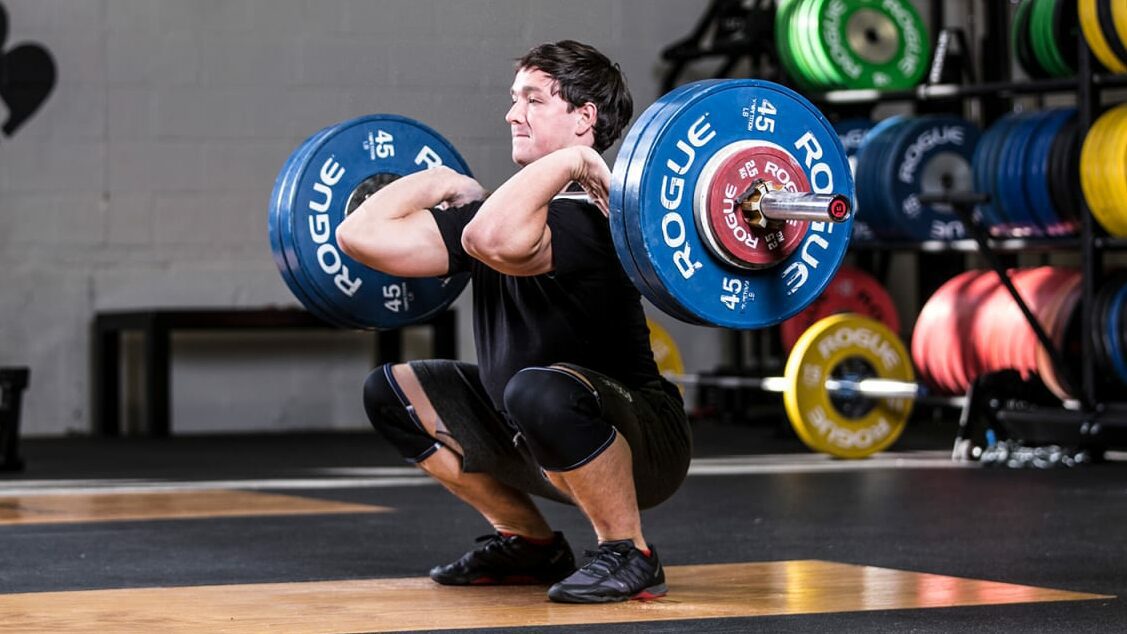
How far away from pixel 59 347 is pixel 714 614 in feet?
16.3

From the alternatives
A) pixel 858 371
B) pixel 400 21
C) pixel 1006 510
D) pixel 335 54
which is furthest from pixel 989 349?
pixel 400 21

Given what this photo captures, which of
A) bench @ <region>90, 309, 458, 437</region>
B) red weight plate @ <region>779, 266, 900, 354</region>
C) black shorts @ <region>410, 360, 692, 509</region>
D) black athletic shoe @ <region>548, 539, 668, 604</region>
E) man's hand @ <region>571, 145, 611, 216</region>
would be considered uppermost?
man's hand @ <region>571, 145, 611, 216</region>

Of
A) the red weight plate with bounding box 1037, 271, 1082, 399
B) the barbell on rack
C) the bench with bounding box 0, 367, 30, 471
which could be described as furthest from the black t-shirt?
the red weight plate with bounding box 1037, 271, 1082, 399

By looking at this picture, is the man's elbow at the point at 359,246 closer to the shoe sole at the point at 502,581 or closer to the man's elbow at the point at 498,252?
the man's elbow at the point at 498,252

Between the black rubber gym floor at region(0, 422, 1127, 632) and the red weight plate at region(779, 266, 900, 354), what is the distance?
1.05 meters

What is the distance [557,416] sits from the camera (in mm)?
2139

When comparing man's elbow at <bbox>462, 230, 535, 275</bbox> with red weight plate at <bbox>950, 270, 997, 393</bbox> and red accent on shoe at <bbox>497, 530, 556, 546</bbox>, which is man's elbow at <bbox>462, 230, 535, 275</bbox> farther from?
red weight plate at <bbox>950, 270, 997, 393</bbox>

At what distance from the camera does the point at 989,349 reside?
548 centimetres

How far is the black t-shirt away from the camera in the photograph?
219 cm

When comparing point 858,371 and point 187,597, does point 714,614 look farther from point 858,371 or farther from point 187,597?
point 858,371

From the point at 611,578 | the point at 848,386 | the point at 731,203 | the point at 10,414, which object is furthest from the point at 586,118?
the point at 10,414

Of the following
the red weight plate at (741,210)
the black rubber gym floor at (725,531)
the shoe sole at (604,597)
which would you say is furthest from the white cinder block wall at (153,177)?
the red weight plate at (741,210)

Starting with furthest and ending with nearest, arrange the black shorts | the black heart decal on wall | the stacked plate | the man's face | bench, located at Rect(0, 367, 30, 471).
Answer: the black heart decal on wall < the stacked plate < bench, located at Rect(0, 367, 30, 471) < the black shorts < the man's face

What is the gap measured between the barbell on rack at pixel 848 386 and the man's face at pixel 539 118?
116 inches
